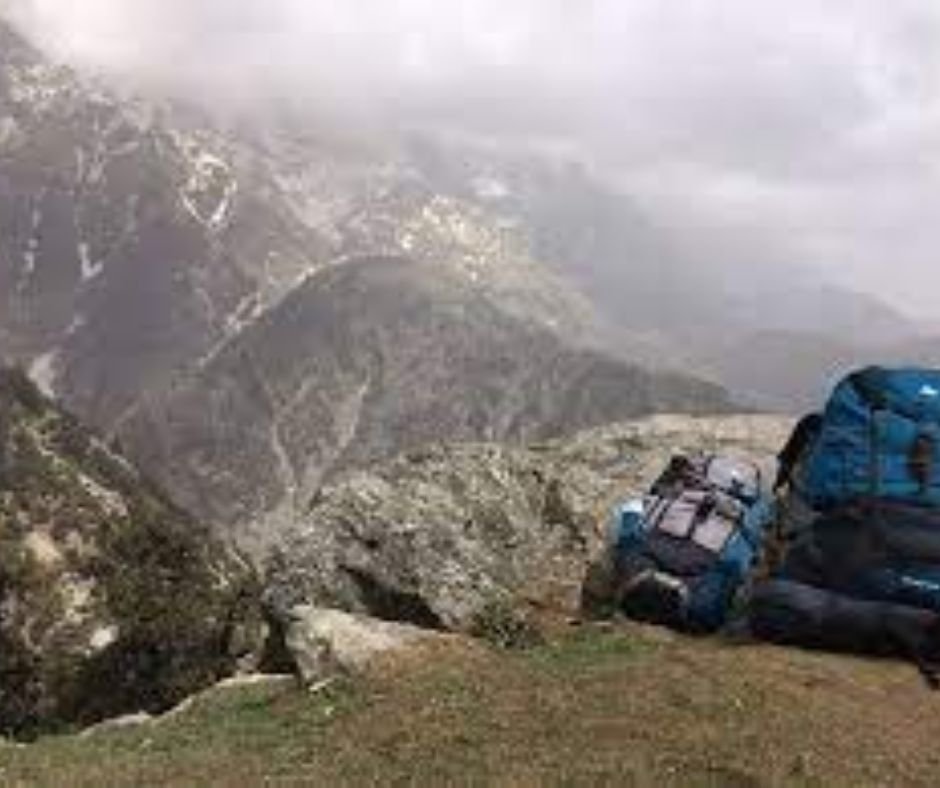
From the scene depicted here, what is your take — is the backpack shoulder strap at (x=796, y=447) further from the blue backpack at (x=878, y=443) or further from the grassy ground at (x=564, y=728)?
the grassy ground at (x=564, y=728)

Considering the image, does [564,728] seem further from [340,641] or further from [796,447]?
[796,447]

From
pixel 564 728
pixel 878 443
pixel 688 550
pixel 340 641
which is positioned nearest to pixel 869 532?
pixel 878 443

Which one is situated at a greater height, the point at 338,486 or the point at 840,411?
the point at 840,411

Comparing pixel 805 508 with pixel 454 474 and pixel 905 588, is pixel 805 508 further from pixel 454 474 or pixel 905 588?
pixel 454 474

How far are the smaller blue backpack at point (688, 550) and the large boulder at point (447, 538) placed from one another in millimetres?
2183

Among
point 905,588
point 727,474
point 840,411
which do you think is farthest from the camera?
point 727,474

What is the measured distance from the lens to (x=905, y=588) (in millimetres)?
23125

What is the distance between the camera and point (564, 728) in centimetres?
2033

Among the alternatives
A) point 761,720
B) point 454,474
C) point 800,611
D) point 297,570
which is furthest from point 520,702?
point 454,474

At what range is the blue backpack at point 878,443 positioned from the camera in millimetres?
23828

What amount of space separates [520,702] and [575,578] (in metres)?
7.54

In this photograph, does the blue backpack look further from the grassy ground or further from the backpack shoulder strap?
the grassy ground

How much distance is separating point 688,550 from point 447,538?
4866mm

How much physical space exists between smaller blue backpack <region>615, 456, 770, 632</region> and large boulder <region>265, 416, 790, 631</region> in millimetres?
2183
